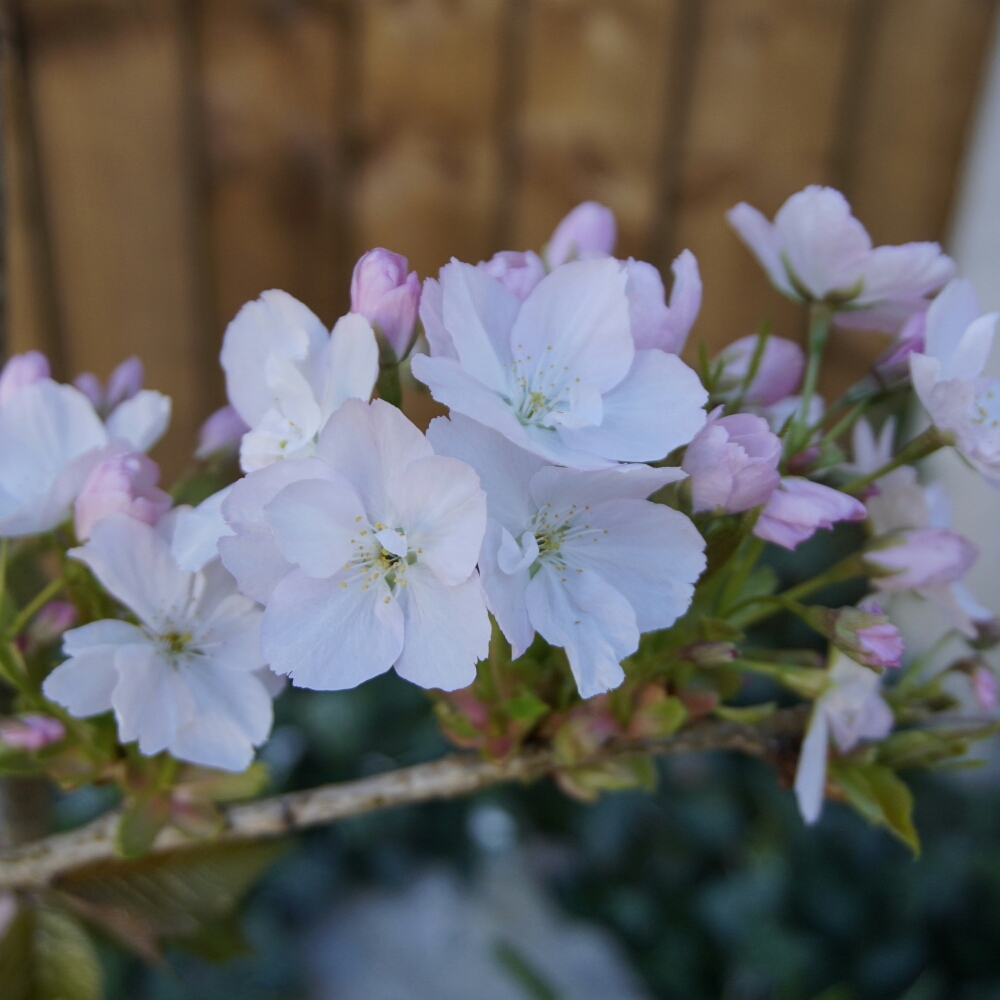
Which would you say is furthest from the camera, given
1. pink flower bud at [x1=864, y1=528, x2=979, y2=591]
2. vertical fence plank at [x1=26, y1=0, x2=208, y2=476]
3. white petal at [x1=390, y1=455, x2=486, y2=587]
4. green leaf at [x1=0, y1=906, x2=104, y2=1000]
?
vertical fence plank at [x1=26, y1=0, x2=208, y2=476]

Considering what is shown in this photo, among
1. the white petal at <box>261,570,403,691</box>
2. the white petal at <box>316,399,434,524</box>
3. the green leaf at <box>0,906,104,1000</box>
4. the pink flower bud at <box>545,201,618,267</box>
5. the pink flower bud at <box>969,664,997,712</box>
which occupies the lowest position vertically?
the green leaf at <box>0,906,104,1000</box>

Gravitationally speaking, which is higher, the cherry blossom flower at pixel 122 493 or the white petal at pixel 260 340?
the white petal at pixel 260 340

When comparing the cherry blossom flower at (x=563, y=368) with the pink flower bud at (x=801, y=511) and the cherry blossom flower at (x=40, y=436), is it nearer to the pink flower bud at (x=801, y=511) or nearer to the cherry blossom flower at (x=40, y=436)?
the pink flower bud at (x=801, y=511)

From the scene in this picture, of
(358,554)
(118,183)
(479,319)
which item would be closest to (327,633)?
(358,554)

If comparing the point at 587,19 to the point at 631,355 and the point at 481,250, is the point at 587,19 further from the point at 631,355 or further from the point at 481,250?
the point at 631,355

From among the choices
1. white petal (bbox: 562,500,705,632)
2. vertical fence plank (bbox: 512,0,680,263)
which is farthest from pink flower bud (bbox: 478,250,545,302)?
vertical fence plank (bbox: 512,0,680,263)

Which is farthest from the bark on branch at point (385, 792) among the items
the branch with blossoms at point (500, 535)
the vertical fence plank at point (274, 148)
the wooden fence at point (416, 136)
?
the vertical fence plank at point (274, 148)

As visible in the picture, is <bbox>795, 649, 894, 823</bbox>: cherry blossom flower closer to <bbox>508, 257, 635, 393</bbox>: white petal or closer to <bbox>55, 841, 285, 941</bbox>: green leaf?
<bbox>508, 257, 635, 393</bbox>: white petal

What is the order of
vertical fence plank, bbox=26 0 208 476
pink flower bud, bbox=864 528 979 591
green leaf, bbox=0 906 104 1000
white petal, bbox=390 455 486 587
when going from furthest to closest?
1. vertical fence plank, bbox=26 0 208 476
2. green leaf, bbox=0 906 104 1000
3. pink flower bud, bbox=864 528 979 591
4. white petal, bbox=390 455 486 587
